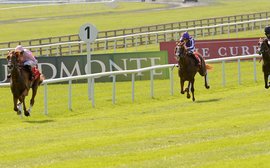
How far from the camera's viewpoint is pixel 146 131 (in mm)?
16734

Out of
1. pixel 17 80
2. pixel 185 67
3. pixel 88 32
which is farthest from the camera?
pixel 88 32

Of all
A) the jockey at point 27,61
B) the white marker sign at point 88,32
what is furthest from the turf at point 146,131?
the white marker sign at point 88,32

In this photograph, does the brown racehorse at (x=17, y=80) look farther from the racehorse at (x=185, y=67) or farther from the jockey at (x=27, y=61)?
the racehorse at (x=185, y=67)

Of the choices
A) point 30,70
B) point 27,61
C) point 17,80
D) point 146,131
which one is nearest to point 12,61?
point 17,80

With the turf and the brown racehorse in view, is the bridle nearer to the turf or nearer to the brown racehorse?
the brown racehorse

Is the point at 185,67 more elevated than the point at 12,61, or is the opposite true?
the point at 12,61

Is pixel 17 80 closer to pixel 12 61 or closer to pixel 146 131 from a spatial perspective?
pixel 12 61

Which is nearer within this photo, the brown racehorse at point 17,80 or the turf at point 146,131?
the turf at point 146,131

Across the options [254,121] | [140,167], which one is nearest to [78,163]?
[140,167]

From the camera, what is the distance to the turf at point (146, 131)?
13234 millimetres

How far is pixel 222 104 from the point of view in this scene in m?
21.7

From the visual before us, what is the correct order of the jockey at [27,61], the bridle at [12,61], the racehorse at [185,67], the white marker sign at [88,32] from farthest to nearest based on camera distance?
the white marker sign at [88,32]
the racehorse at [185,67]
the jockey at [27,61]
the bridle at [12,61]

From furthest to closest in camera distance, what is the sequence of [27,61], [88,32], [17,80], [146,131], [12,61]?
[88,32]
[27,61]
[17,80]
[12,61]
[146,131]

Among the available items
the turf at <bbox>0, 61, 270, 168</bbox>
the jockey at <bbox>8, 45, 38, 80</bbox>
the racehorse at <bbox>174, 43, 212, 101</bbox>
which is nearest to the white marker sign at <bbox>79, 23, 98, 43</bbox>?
the turf at <bbox>0, 61, 270, 168</bbox>
